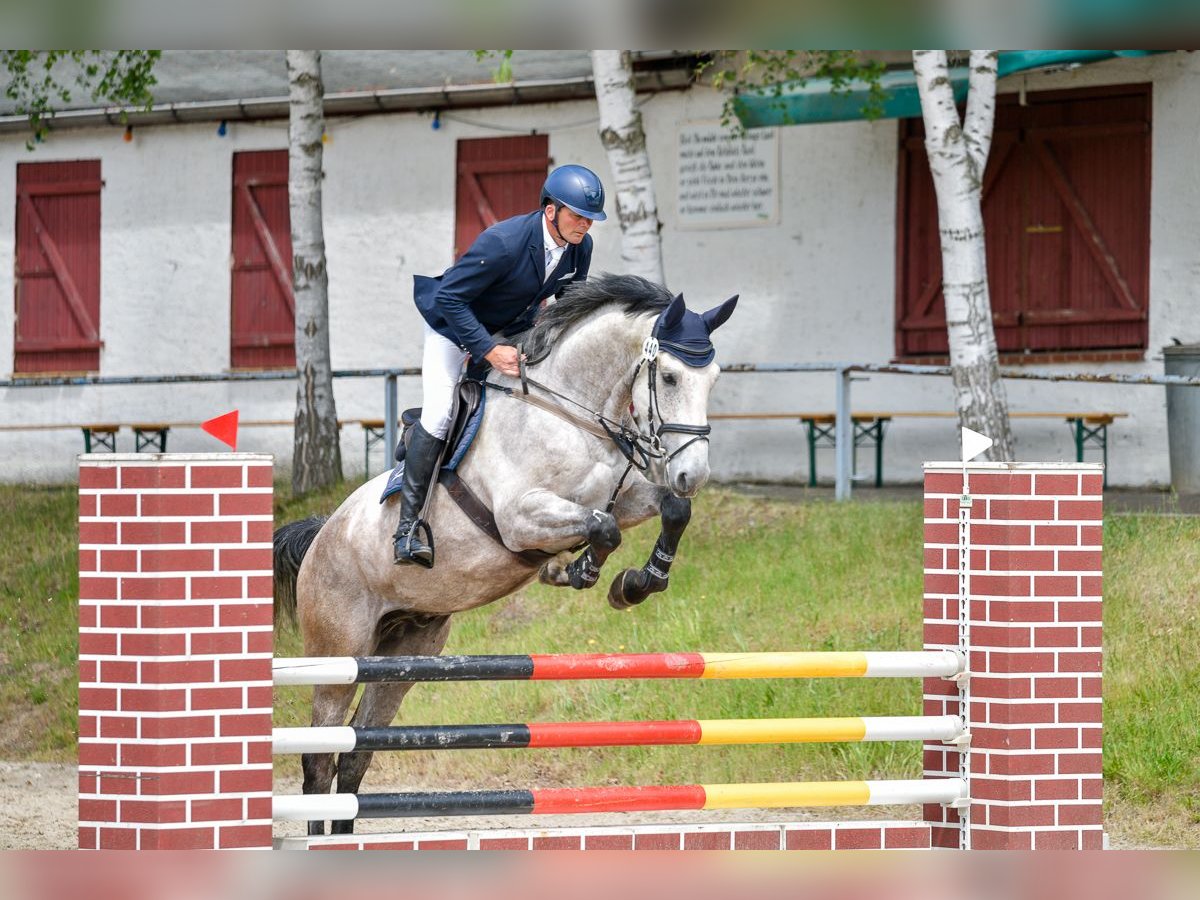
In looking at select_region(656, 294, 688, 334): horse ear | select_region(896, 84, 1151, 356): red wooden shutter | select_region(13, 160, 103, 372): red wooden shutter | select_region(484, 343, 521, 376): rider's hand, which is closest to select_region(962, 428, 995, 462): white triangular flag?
select_region(656, 294, 688, 334): horse ear

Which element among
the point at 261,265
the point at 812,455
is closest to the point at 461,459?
the point at 812,455

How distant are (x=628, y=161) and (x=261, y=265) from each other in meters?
5.18

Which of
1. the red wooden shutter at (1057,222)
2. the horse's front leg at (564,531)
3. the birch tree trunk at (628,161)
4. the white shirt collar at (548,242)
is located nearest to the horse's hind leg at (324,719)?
the horse's front leg at (564,531)

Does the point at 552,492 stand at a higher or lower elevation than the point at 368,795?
higher

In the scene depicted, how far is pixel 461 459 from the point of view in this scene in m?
5.29

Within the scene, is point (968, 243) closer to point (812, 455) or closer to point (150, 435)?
point (812, 455)

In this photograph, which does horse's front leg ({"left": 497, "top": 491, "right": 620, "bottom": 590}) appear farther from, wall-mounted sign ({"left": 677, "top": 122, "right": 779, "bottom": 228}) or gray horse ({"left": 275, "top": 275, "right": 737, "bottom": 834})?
wall-mounted sign ({"left": 677, "top": 122, "right": 779, "bottom": 228})

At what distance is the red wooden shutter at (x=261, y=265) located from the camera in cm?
1466

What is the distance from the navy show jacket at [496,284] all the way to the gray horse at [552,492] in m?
0.13

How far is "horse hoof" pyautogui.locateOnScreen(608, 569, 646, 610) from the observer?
15.9 feet

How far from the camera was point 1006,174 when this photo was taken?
12.5m

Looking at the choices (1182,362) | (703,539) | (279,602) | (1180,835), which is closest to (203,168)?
(703,539)

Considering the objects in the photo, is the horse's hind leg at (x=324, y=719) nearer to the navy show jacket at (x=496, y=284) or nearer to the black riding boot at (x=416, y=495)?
the black riding boot at (x=416, y=495)

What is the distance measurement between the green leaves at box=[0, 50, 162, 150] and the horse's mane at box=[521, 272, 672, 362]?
23.6 ft
